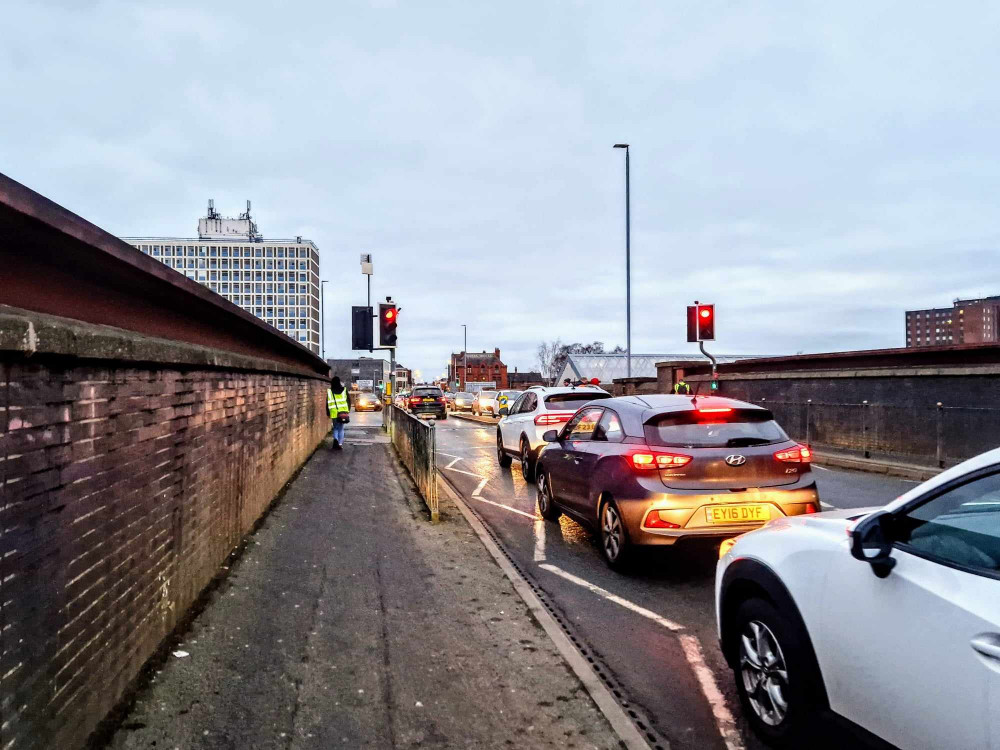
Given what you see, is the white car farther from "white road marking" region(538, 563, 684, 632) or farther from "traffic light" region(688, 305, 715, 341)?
"traffic light" region(688, 305, 715, 341)

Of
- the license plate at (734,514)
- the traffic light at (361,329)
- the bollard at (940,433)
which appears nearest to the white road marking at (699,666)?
the license plate at (734,514)

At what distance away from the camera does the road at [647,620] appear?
3.41 metres

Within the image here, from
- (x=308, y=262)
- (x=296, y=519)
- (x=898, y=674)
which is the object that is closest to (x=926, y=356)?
(x=296, y=519)

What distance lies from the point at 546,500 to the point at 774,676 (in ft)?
17.2

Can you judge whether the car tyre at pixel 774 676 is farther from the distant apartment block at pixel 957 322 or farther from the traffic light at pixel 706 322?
the distant apartment block at pixel 957 322

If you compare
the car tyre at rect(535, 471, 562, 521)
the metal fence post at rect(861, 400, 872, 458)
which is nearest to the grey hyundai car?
the car tyre at rect(535, 471, 562, 521)

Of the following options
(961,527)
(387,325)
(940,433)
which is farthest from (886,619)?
(387,325)

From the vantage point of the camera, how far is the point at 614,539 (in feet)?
19.7

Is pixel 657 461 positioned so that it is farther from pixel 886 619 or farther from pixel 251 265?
pixel 251 265

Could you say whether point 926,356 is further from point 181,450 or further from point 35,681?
point 35,681

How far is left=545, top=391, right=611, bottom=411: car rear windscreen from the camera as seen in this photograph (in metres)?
11.9

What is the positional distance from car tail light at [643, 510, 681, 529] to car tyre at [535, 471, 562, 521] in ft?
7.96

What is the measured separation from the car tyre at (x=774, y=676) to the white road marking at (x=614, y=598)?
1.30m

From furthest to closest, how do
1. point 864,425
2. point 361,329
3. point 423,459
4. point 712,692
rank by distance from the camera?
point 361,329, point 864,425, point 423,459, point 712,692
